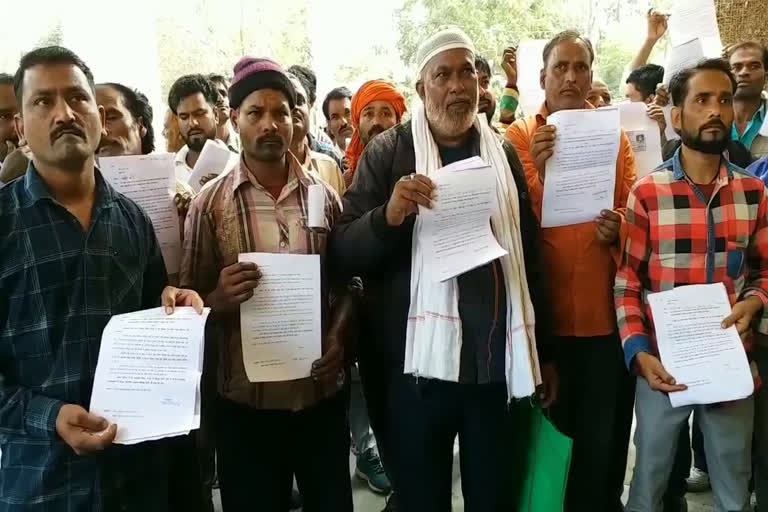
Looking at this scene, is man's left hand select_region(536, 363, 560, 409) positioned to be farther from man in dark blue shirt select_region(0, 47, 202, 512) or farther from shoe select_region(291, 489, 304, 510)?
shoe select_region(291, 489, 304, 510)

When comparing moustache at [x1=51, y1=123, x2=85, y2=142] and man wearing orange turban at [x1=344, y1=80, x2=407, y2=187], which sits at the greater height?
man wearing orange turban at [x1=344, y1=80, x2=407, y2=187]

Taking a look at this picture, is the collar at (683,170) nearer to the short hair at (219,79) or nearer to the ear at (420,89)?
the ear at (420,89)

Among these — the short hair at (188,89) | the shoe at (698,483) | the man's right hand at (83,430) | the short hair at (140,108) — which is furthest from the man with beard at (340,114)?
the shoe at (698,483)

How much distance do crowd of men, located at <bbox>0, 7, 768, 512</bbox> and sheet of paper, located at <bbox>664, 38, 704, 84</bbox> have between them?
823 millimetres

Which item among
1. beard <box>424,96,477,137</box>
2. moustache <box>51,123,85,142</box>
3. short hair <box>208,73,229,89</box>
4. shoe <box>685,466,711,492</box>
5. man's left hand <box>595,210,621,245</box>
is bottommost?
shoe <box>685,466,711,492</box>

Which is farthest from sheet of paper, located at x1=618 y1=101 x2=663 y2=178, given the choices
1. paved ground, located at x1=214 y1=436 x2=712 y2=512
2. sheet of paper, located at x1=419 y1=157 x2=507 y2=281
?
paved ground, located at x1=214 y1=436 x2=712 y2=512

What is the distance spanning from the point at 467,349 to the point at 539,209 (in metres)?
0.71

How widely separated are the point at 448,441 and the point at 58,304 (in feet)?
4.44

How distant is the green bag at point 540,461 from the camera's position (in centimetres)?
187

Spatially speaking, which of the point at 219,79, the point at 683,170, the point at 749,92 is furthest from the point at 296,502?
the point at 749,92

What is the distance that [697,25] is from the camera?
3.02 m

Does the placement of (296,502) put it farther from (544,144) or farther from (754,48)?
(754,48)

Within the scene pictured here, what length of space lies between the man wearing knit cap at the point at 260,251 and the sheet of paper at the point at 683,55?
7.34 ft

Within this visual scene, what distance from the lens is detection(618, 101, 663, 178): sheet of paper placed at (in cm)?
257
